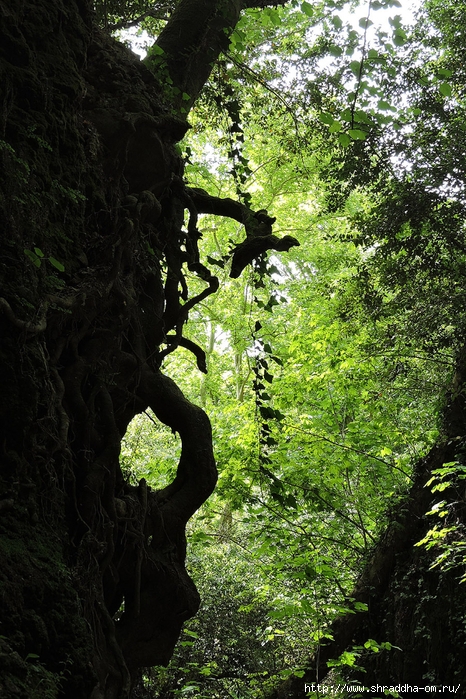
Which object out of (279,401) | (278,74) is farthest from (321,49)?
(279,401)

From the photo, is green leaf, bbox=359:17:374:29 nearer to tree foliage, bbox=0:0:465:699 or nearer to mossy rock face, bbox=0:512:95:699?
tree foliage, bbox=0:0:465:699

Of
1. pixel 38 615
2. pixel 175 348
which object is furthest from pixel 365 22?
pixel 38 615

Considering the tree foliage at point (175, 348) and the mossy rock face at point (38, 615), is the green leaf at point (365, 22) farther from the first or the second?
the mossy rock face at point (38, 615)

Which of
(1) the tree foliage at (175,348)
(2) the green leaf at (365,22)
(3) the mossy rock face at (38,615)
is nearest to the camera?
(3) the mossy rock face at (38,615)

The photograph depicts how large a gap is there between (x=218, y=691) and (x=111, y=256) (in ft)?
20.0

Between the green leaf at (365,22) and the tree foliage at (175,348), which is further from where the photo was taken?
the green leaf at (365,22)

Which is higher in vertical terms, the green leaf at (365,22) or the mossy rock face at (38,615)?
the green leaf at (365,22)

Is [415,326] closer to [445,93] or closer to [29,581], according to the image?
[445,93]

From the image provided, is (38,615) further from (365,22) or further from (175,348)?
(365,22)

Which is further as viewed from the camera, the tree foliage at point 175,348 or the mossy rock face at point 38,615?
the tree foliage at point 175,348

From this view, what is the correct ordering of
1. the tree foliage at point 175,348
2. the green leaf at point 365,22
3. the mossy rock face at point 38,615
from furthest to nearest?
the green leaf at point 365,22 → the tree foliage at point 175,348 → the mossy rock face at point 38,615

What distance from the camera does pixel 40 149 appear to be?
2.17 metres

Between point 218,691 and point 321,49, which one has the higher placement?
point 321,49

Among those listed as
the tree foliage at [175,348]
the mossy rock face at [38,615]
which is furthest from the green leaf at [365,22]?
the mossy rock face at [38,615]
